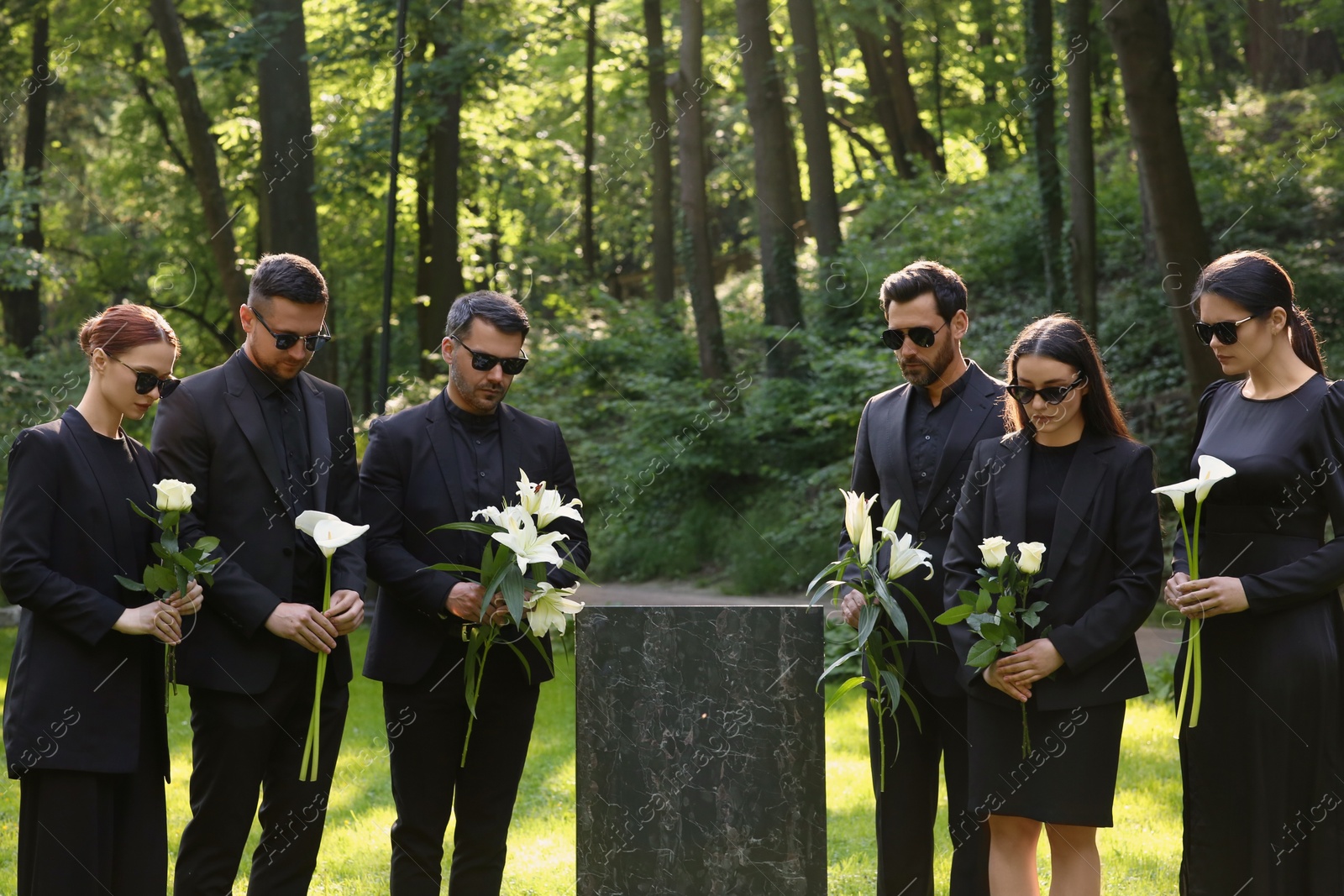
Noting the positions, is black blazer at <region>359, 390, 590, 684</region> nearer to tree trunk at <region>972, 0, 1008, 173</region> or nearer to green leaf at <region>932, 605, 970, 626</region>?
green leaf at <region>932, 605, 970, 626</region>

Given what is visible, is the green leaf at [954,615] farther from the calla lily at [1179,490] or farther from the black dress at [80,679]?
the black dress at [80,679]

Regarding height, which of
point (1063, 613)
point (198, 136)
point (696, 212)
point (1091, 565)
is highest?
point (198, 136)

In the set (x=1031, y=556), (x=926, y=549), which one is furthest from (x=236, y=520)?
(x=1031, y=556)

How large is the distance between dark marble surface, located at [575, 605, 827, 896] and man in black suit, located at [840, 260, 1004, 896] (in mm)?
424

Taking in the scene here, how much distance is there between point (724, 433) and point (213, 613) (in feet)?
37.4

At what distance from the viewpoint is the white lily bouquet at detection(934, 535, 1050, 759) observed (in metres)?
3.77

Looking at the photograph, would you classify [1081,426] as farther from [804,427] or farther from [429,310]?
[429,310]

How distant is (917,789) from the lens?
14.6 ft

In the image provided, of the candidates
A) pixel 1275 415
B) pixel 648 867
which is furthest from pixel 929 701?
pixel 1275 415

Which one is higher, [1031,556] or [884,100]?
[884,100]

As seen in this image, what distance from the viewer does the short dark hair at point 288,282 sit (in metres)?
4.25

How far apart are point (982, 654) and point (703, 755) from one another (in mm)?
998

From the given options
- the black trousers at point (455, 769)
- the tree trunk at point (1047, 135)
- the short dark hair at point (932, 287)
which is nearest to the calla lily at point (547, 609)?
the black trousers at point (455, 769)

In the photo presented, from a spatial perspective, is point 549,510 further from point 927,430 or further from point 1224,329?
point 1224,329
